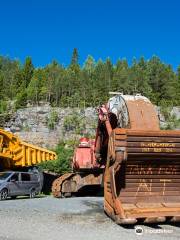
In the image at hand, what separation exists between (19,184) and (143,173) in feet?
28.9

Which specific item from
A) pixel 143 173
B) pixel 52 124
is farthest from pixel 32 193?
pixel 52 124

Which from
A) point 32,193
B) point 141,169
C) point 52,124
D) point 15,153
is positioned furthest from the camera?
point 52,124

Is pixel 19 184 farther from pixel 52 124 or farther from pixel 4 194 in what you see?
pixel 52 124

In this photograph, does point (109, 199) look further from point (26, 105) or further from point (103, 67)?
point (103, 67)

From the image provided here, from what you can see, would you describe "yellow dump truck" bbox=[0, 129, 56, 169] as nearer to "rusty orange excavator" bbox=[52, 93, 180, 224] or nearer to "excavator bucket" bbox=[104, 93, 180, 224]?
"rusty orange excavator" bbox=[52, 93, 180, 224]

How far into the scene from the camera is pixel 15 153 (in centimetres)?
2088

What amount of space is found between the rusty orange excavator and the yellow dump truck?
28.3ft

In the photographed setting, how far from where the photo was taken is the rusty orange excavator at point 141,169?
10.6 m

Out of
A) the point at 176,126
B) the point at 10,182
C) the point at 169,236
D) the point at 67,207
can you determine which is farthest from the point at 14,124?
the point at 169,236

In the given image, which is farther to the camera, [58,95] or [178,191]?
[58,95]

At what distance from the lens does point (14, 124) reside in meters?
67.4

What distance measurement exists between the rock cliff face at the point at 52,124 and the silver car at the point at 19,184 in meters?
32.1

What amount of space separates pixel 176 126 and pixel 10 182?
49.7 metres

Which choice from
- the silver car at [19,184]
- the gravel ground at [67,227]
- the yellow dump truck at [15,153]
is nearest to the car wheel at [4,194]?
the silver car at [19,184]
